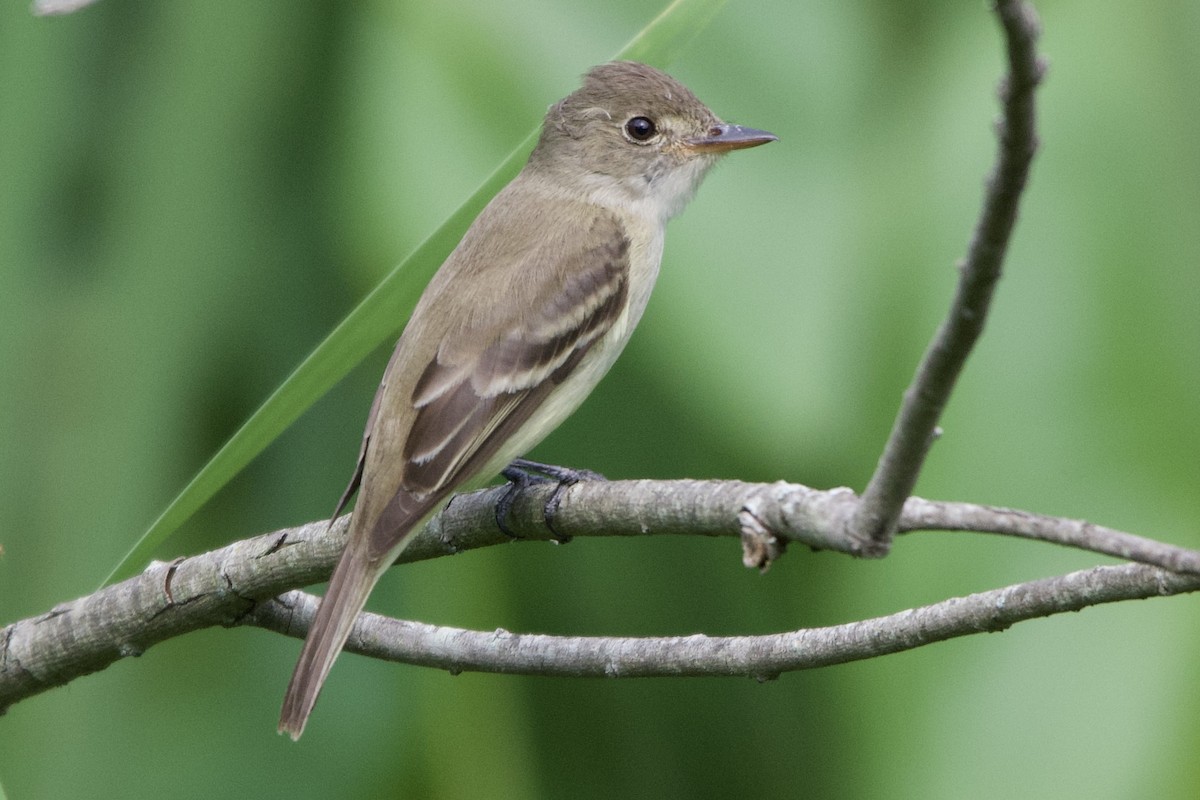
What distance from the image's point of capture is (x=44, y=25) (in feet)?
9.71

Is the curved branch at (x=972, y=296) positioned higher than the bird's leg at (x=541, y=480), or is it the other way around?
the curved branch at (x=972, y=296)

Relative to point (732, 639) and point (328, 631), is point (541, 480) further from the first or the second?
point (732, 639)

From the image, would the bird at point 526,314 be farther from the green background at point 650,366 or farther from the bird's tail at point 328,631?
the green background at point 650,366

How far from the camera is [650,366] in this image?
2934mm

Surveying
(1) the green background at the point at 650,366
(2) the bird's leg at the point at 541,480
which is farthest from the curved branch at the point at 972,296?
(1) the green background at the point at 650,366

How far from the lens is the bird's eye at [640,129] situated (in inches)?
126

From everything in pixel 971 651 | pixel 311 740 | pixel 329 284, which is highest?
pixel 329 284

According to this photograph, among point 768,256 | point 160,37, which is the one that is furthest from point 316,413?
point 768,256

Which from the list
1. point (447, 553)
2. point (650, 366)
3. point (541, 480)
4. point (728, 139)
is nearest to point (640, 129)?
point (728, 139)

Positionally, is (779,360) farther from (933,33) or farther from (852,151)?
(933,33)

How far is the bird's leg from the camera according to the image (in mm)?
1942

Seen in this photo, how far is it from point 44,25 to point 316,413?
3.16 ft

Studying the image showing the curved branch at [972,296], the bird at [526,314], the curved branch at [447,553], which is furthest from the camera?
the bird at [526,314]

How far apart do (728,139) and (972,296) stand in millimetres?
1829
